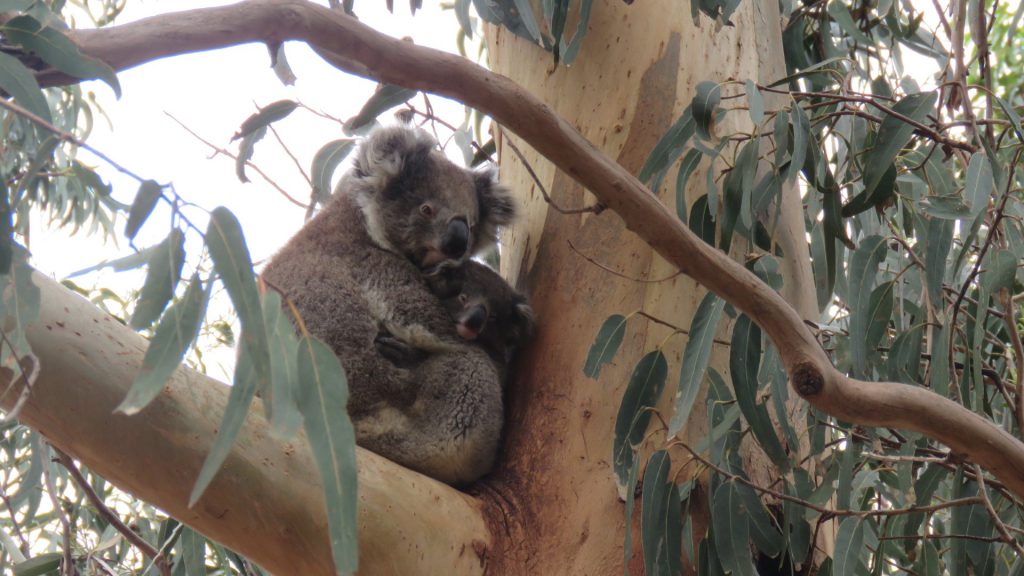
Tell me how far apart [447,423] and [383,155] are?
3.31ft

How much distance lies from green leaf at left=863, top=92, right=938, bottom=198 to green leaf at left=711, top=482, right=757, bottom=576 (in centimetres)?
66

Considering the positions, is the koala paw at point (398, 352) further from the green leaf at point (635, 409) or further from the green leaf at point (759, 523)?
the green leaf at point (759, 523)

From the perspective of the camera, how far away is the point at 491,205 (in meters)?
3.01

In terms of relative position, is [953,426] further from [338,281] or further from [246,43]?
[338,281]

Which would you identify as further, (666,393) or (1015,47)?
(1015,47)

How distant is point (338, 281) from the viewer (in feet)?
8.57

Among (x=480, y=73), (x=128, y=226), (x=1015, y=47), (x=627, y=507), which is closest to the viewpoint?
(x=128, y=226)

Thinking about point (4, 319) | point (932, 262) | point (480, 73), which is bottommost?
point (4, 319)

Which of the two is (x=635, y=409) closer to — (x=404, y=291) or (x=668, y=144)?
(x=668, y=144)

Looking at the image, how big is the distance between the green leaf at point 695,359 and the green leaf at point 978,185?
0.51 m

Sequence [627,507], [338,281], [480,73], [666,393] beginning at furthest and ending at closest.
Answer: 1. [338,281]
2. [666,393]
3. [627,507]
4. [480,73]

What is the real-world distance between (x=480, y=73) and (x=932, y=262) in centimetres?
99

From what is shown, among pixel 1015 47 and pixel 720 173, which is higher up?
pixel 1015 47

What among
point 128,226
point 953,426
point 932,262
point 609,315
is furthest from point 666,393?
point 128,226
